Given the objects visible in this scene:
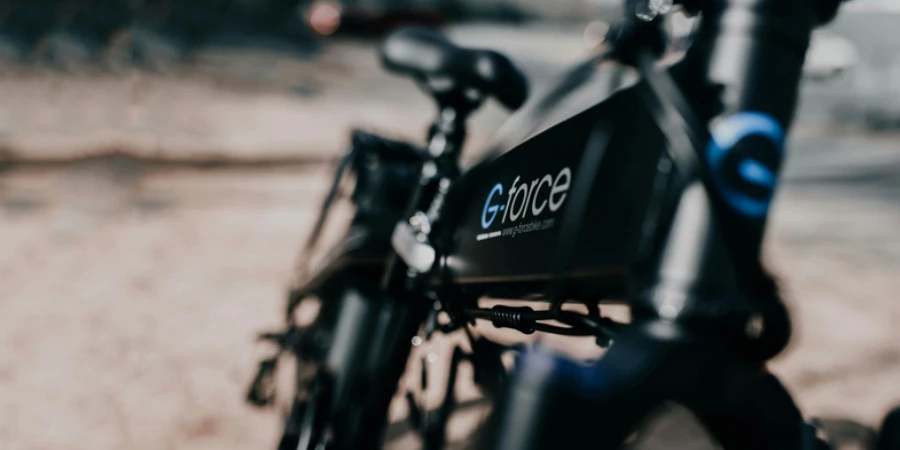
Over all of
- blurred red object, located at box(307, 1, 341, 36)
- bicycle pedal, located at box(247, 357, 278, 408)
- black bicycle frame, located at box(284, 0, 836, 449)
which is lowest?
blurred red object, located at box(307, 1, 341, 36)

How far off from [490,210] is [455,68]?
56cm

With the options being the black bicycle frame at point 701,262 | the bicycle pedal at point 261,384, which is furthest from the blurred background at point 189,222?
the bicycle pedal at point 261,384

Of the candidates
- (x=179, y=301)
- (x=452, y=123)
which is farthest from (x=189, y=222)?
(x=452, y=123)

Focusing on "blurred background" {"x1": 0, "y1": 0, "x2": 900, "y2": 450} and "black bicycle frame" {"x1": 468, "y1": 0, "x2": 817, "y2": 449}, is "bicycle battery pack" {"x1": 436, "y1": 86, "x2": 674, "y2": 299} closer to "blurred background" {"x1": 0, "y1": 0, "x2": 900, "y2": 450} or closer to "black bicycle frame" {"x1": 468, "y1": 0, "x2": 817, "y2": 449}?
"black bicycle frame" {"x1": 468, "y1": 0, "x2": 817, "y2": 449}

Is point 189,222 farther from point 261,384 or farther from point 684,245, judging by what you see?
point 684,245

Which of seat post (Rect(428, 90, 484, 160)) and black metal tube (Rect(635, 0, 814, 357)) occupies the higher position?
black metal tube (Rect(635, 0, 814, 357))

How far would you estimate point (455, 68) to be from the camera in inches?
66.3

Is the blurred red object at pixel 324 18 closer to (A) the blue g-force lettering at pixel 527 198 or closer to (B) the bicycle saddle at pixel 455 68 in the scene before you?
(B) the bicycle saddle at pixel 455 68

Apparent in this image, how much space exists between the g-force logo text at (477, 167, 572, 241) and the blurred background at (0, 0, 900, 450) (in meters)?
0.21

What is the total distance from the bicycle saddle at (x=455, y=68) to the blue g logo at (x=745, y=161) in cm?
→ 93

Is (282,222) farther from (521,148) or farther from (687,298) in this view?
(687,298)

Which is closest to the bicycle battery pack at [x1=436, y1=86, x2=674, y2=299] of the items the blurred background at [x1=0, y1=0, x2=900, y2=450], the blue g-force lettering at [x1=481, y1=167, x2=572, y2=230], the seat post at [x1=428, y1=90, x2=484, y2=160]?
the blue g-force lettering at [x1=481, y1=167, x2=572, y2=230]

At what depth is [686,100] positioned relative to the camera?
0.82 meters

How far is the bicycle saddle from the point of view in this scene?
1.66m
